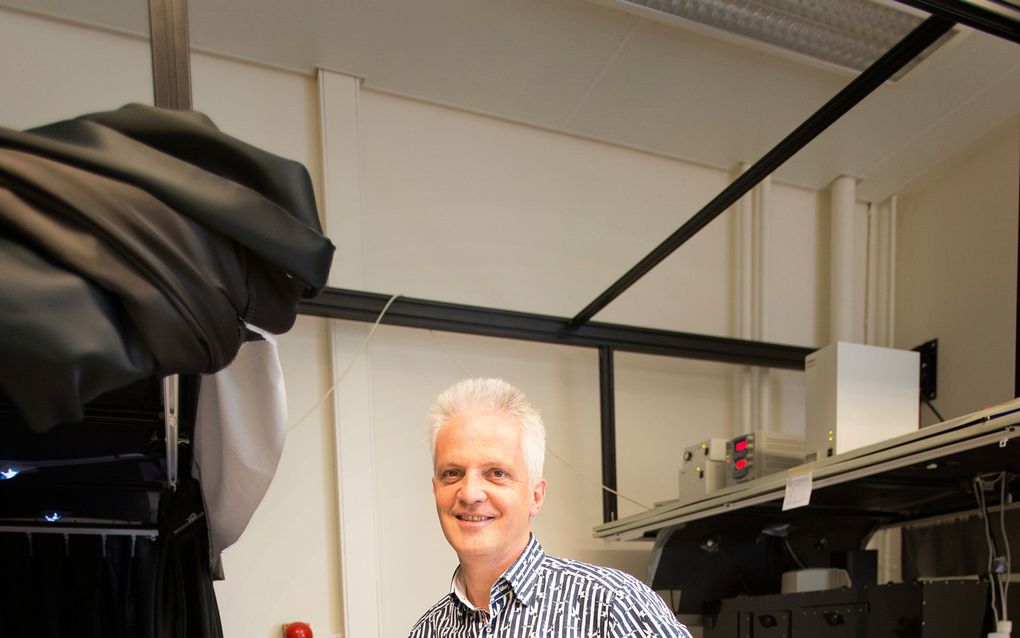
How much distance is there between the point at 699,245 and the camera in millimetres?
4180

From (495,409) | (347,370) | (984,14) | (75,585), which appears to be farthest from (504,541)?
(347,370)

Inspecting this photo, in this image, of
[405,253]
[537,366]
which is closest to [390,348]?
[405,253]

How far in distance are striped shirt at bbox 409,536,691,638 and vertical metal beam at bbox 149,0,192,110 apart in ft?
3.23

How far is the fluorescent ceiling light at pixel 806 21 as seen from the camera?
321 centimetres

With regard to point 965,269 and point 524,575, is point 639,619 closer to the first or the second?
point 524,575

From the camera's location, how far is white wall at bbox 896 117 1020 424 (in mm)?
3721

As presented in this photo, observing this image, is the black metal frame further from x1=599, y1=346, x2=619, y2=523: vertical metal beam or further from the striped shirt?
the striped shirt

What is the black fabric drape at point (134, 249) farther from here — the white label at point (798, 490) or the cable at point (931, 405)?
the cable at point (931, 405)

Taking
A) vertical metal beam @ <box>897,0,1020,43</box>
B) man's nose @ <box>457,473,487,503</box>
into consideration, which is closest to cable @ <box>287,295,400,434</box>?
man's nose @ <box>457,473,487,503</box>

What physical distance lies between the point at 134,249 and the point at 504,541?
0.89 metres

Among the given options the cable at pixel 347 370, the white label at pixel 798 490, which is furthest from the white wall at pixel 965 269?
the cable at pixel 347 370

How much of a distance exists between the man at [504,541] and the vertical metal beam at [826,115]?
1157 mm

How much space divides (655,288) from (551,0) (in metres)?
1.50

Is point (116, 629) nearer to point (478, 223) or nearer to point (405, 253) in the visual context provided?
point (405, 253)
